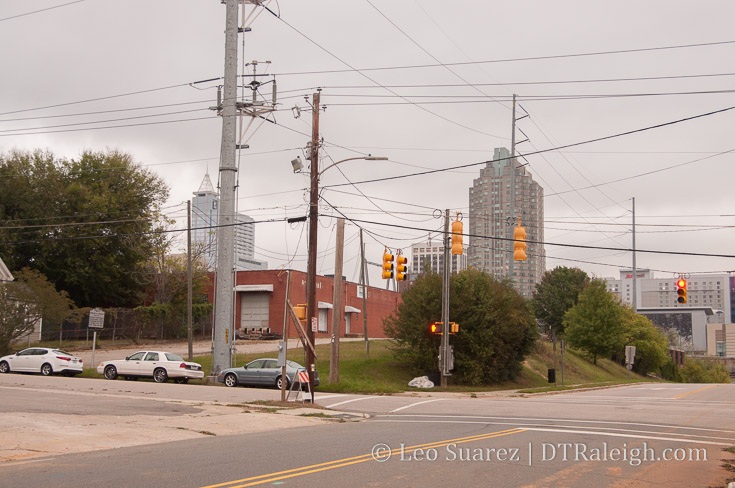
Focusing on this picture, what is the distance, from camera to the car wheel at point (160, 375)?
30.1m

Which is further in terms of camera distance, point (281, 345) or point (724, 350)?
point (724, 350)

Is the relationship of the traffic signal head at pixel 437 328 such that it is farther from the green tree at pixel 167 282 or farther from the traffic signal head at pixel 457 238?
the green tree at pixel 167 282

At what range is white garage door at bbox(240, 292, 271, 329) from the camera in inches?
2311

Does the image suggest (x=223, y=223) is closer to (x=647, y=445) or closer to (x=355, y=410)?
(x=355, y=410)

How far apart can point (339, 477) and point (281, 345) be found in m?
11.7

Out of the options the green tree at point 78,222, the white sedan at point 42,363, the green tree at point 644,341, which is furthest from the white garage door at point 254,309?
the green tree at point 644,341

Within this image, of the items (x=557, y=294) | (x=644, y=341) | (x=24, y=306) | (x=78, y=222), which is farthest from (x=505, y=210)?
(x=24, y=306)

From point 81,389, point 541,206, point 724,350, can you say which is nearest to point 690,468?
point 81,389

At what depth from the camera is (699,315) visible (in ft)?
578

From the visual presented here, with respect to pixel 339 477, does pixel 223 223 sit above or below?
above

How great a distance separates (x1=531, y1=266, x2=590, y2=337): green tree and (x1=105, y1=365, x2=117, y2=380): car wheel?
66340mm

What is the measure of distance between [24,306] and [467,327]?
2505cm

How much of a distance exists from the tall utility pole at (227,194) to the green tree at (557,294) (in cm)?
6483

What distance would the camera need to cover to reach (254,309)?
5916cm
